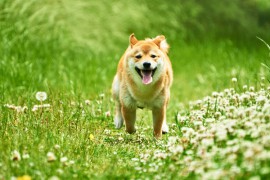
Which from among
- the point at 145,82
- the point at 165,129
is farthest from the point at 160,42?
the point at 165,129

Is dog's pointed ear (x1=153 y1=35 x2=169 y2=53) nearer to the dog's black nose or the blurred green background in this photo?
the dog's black nose

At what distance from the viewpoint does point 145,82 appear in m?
5.82

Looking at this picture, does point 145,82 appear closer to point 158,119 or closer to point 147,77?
point 147,77

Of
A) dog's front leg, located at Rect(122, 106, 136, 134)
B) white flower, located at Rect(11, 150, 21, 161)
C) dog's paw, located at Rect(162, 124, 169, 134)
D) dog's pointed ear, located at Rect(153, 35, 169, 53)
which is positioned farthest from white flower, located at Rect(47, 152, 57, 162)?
dog's paw, located at Rect(162, 124, 169, 134)

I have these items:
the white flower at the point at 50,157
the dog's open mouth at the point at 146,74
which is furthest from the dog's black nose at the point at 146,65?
the white flower at the point at 50,157

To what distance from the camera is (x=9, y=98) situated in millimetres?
7047

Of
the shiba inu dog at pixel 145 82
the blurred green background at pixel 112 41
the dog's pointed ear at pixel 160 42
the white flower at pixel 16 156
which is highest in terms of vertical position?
the blurred green background at pixel 112 41

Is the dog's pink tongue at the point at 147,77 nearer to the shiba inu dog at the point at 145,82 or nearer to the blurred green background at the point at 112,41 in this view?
the shiba inu dog at the point at 145,82

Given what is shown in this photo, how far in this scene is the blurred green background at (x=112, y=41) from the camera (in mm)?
8727

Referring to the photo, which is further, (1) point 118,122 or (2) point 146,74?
(1) point 118,122

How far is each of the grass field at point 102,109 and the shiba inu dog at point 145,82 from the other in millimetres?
240

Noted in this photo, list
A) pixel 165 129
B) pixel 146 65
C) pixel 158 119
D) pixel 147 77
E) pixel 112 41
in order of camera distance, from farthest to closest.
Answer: pixel 112 41, pixel 165 129, pixel 158 119, pixel 147 77, pixel 146 65

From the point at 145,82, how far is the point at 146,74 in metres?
0.12

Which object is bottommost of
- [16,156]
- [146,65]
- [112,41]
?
[16,156]
